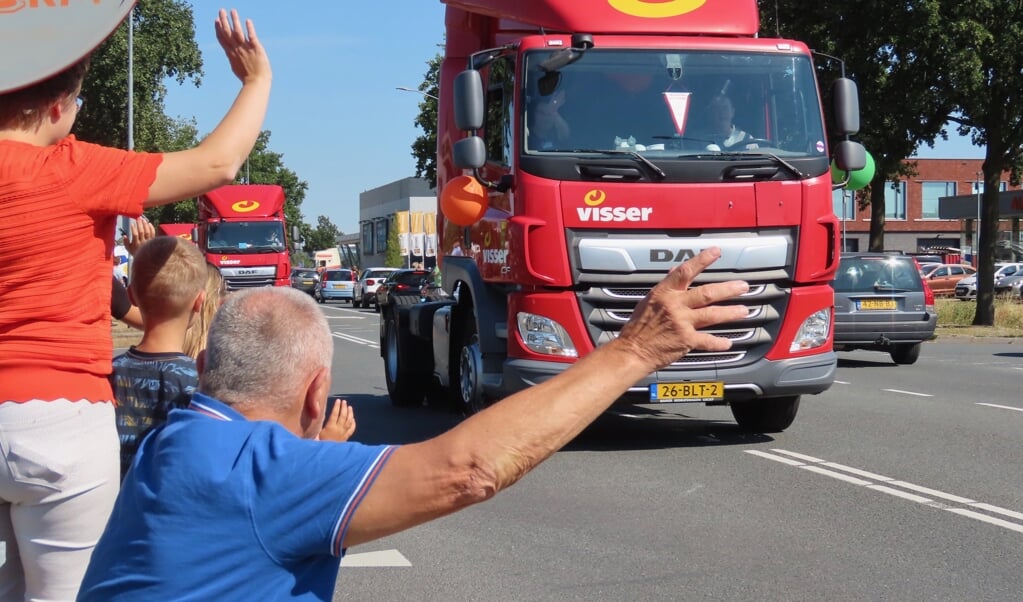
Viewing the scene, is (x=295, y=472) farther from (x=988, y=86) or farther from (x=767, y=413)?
(x=988, y=86)

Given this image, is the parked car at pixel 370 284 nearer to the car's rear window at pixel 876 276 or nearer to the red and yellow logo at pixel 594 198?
the car's rear window at pixel 876 276

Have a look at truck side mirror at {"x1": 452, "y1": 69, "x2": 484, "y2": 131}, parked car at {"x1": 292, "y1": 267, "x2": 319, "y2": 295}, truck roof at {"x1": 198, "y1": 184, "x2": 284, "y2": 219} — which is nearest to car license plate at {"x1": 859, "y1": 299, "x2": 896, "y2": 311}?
truck side mirror at {"x1": 452, "y1": 69, "x2": 484, "y2": 131}

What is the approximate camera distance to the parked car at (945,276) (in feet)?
200

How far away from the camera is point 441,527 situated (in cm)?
794

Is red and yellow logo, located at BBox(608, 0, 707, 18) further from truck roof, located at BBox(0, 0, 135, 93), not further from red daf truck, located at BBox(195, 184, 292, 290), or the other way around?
red daf truck, located at BBox(195, 184, 292, 290)

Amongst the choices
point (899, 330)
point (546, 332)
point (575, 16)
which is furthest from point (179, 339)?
point (899, 330)

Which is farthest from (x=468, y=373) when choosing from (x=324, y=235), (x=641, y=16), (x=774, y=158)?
(x=324, y=235)

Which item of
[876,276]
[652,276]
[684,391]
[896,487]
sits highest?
[652,276]

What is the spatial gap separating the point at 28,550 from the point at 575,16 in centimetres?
799

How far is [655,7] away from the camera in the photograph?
10.6 m

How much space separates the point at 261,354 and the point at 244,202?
3756cm

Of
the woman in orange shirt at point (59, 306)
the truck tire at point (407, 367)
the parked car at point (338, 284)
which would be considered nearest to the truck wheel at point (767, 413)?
the truck tire at point (407, 367)

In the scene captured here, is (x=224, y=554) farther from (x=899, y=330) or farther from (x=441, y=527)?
(x=899, y=330)

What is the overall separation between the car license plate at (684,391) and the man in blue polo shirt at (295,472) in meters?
7.61
